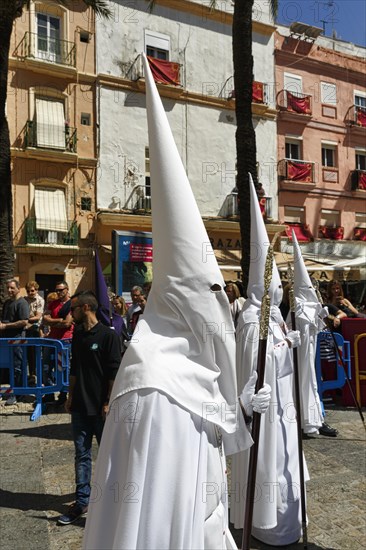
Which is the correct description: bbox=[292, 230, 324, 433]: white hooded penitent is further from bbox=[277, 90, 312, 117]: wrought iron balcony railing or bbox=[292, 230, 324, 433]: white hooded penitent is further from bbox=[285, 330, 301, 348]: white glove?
bbox=[277, 90, 312, 117]: wrought iron balcony railing

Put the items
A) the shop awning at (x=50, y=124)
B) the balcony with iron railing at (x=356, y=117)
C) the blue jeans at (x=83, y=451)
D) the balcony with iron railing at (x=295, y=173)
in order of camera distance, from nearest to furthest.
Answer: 1. the blue jeans at (x=83, y=451)
2. the shop awning at (x=50, y=124)
3. the balcony with iron railing at (x=295, y=173)
4. the balcony with iron railing at (x=356, y=117)

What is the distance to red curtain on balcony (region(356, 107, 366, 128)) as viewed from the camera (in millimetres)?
24188

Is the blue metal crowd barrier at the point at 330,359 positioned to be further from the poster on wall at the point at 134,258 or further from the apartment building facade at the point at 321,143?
the apartment building facade at the point at 321,143

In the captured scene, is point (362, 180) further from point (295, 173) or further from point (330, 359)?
point (330, 359)

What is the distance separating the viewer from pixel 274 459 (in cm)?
372

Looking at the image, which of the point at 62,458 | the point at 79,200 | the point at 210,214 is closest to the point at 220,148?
the point at 210,214

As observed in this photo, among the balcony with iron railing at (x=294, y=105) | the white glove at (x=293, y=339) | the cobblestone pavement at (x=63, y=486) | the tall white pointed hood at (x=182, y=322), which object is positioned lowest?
the cobblestone pavement at (x=63, y=486)

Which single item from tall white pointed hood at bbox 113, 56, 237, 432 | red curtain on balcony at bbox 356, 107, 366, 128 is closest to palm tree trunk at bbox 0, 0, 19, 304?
tall white pointed hood at bbox 113, 56, 237, 432

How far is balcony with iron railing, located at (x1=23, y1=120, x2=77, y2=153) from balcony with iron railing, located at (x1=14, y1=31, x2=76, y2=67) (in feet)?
7.66

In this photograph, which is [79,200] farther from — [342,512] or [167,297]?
[167,297]

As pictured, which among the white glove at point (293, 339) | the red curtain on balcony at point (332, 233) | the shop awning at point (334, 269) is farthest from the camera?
the red curtain on balcony at point (332, 233)

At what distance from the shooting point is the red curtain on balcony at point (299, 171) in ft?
71.9

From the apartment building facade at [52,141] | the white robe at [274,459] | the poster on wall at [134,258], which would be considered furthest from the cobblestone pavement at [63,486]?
the apartment building facade at [52,141]

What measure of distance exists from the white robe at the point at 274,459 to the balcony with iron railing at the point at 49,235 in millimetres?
14211
